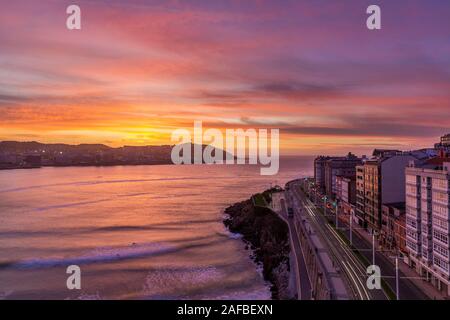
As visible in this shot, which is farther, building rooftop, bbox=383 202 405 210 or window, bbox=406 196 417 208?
building rooftop, bbox=383 202 405 210

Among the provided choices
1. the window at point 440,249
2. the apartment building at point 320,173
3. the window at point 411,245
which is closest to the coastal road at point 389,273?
the window at point 411,245

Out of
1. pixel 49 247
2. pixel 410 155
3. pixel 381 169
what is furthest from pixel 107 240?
pixel 410 155

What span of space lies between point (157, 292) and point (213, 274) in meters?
5.26

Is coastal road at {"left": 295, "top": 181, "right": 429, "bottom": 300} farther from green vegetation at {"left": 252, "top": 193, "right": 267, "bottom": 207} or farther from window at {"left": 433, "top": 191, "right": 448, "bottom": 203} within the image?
green vegetation at {"left": 252, "top": 193, "right": 267, "bottom": 207}

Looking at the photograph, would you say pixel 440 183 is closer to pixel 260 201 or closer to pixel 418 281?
pixel 418 281

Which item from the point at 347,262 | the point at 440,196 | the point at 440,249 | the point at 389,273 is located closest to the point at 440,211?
the point at 440,196

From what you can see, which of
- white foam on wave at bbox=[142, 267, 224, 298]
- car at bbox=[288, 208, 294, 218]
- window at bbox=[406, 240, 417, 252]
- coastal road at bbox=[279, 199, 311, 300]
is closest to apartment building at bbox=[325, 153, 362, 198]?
car at bbox=[288, 208, 294, 218]

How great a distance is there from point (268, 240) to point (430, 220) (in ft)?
55.5

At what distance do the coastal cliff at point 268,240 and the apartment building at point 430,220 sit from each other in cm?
787

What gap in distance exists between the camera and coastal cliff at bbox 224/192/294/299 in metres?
27.2

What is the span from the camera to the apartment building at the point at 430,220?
20.6 metres

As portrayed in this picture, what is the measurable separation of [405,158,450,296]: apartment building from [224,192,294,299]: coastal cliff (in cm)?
787

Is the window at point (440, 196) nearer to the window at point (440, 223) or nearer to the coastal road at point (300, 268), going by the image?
the window at point (440, 223)

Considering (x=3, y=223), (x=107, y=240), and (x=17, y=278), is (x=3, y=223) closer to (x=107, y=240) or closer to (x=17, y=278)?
(x=107, y=240)
